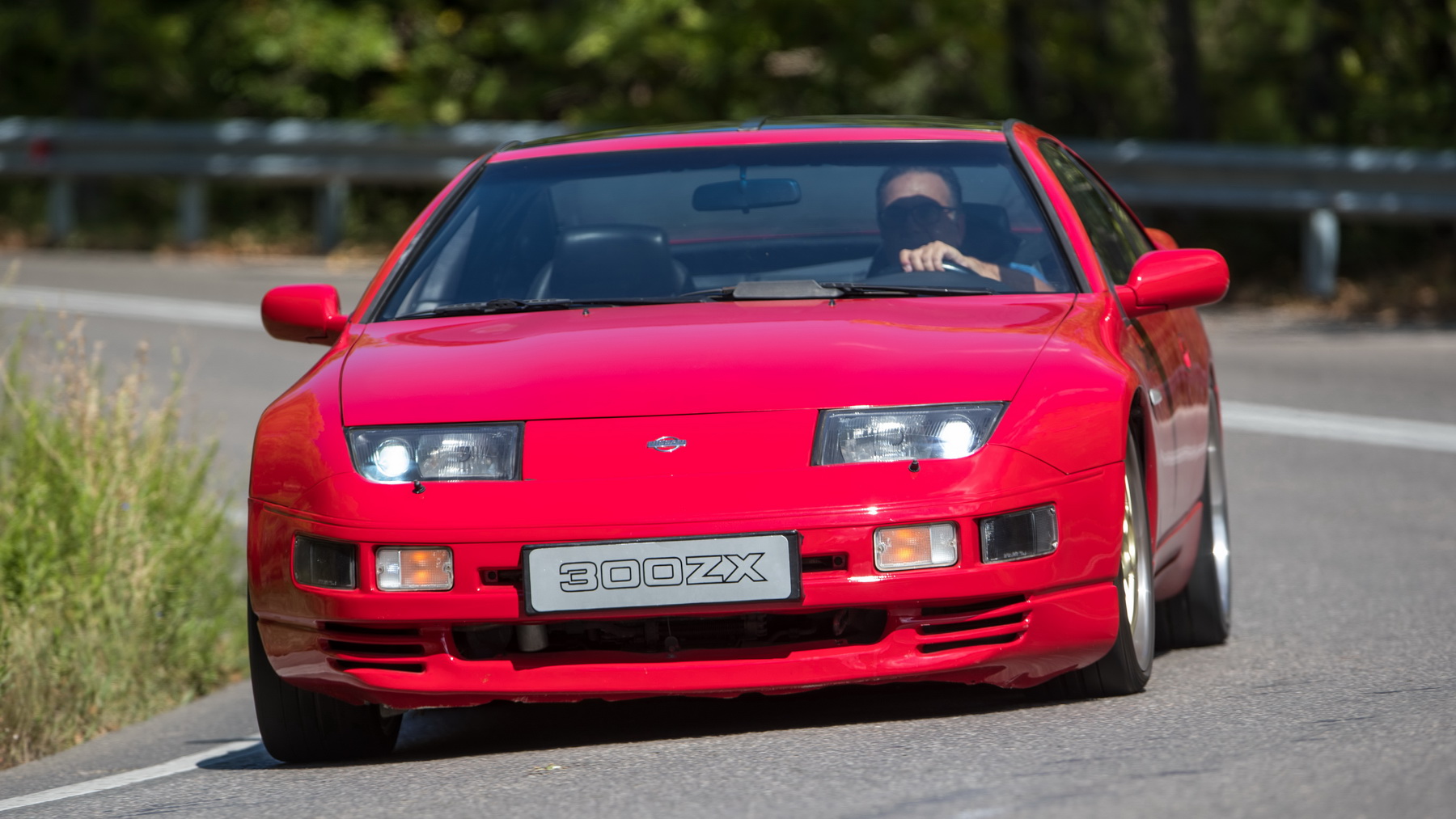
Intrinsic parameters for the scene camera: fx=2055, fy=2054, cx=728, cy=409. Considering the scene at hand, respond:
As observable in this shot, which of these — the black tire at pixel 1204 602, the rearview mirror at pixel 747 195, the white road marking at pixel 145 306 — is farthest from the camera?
the white road marking at pixel 145 306

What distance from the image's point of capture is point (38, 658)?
5.61 metres

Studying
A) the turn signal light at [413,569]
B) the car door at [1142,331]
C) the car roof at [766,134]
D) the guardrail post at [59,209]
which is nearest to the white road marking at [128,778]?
the turn signal light at [413,569]

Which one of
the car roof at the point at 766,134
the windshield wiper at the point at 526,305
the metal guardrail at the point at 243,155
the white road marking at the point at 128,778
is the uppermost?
the metal guardrail at the point at 243,155

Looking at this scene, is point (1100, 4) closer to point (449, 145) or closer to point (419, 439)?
point (449, 145)

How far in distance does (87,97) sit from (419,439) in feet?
62.5

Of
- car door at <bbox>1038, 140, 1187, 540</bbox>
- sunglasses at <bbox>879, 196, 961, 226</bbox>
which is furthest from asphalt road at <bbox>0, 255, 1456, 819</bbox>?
sunglasses at <bbox>879, 196, 961, 226</bbox>

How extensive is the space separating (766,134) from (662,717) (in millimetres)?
1685

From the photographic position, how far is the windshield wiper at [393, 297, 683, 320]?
4879mm

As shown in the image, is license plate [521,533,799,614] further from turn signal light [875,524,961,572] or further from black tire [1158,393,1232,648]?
black tire [1158,393,1232,648]

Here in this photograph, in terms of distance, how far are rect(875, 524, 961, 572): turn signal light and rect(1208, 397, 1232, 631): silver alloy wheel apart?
173 centimetres

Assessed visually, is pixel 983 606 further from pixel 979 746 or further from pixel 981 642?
pixel 979 746

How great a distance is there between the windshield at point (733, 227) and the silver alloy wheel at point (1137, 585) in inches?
27.6

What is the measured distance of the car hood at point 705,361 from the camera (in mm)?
4141

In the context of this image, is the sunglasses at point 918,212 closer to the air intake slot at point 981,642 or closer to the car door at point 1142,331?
the car door at point 1142,331
